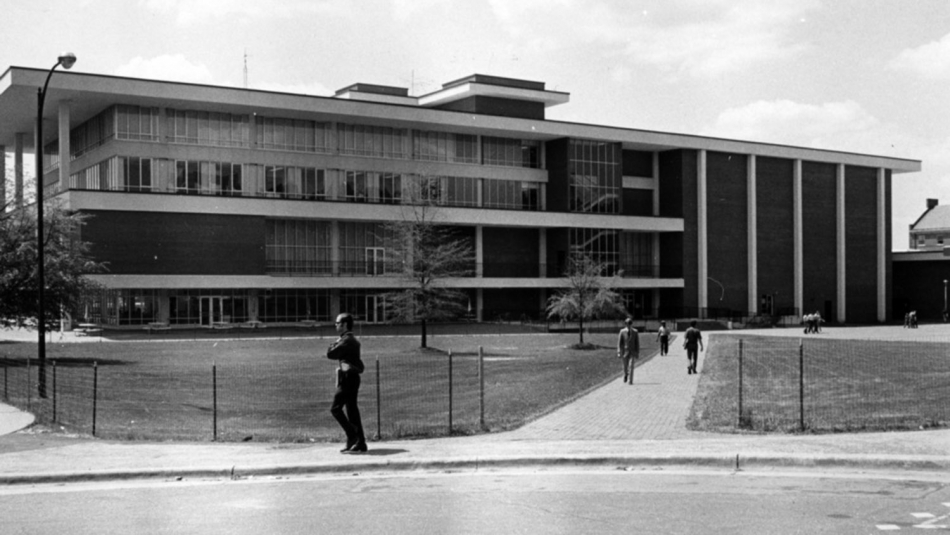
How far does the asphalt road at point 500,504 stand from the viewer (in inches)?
378

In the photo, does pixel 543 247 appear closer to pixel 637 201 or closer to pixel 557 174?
pixel 557 174

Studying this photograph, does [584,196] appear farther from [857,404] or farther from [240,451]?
[240,451]

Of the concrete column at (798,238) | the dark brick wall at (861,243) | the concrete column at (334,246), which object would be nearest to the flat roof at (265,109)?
the concrete column at (798,238)

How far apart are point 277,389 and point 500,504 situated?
15.9m

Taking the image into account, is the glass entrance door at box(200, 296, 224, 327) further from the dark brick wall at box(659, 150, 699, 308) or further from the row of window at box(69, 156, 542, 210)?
A: the dark brick wall at box(659, 150, 699, 308)

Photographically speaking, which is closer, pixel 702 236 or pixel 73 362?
pixel 73 362

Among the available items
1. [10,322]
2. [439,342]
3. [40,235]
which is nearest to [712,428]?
[40,235]

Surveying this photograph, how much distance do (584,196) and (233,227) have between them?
29415 mm

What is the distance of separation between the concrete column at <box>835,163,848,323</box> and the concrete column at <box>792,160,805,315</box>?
203 inches

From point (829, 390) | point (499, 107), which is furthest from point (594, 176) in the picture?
point (829, 390)

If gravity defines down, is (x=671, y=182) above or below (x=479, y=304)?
above

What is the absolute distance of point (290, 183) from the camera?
69312 mm

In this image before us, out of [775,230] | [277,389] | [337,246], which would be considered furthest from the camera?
[775,230]

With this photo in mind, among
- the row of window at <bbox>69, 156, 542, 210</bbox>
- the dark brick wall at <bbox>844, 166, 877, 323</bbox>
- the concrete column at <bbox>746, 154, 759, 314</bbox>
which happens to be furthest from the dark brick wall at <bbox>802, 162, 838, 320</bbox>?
the row of window at <bbox>69, 156, 542, 210</bbox>
